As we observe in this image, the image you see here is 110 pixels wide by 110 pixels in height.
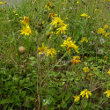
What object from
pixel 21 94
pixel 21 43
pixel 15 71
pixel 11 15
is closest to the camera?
pixel 21 94

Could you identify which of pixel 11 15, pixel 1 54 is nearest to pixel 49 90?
pixel 1 54

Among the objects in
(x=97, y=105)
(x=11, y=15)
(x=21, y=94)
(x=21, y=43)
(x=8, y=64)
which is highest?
(x=11, y=15)

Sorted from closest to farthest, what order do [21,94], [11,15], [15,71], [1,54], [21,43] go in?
[21,94] < [15,71] < [1,54] < [21,43] < [11,15]

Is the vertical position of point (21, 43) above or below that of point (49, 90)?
above

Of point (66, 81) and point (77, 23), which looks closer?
point (66, 81)

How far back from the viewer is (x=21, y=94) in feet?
3.76

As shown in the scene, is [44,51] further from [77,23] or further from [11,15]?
[11,15]

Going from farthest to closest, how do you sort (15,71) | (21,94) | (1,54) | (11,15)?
(11,15), (1,54), (15,71), (21,94)

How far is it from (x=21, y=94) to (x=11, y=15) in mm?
2095

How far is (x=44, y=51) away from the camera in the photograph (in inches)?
47.9

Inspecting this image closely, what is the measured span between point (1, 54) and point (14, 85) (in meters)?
0.44

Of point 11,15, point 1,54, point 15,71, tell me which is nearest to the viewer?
point 15,71

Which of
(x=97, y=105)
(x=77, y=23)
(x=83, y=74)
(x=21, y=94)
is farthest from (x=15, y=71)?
(x=77, y=23)

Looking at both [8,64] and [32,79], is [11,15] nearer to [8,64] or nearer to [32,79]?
[8,64]
